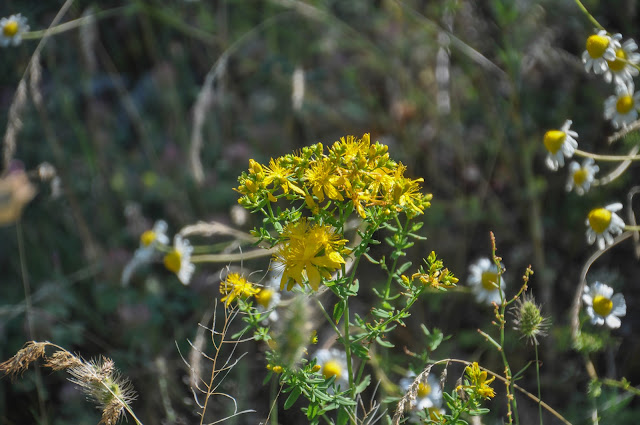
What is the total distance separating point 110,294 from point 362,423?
1650mm

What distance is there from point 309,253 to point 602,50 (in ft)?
3.28

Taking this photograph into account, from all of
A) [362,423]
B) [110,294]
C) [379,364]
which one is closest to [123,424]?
[110,294]

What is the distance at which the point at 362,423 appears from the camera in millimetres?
1237

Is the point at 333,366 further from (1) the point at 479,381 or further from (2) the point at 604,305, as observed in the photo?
(2) the point at 604,305

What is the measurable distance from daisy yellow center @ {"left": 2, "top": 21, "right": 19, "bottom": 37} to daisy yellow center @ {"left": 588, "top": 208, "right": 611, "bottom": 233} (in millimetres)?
2129

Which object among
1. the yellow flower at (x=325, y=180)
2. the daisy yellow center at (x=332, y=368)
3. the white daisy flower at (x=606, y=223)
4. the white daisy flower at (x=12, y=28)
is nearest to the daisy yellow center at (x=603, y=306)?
the white daisy flower at (x=606, y=223)

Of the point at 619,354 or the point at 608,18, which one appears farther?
the point at 608,18

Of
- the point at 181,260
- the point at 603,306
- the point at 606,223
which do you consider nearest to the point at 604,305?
the point at 603,306

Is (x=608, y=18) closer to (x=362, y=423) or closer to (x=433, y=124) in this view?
(x=433, y=124)

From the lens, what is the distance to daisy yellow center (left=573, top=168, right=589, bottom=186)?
5.58ft

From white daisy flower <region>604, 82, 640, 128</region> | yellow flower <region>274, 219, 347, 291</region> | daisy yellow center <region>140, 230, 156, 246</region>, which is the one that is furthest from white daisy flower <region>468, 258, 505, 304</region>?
daisy yellow center <region>140, 230, 156, 246</region>

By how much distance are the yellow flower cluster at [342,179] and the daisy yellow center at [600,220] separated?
615 mm

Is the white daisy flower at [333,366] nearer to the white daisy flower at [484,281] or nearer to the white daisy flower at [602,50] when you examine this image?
the white daisy flower at [484,281]

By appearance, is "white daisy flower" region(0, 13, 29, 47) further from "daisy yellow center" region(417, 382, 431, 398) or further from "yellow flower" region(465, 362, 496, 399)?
"yellow flower" region(465, 362, 496, 399)
